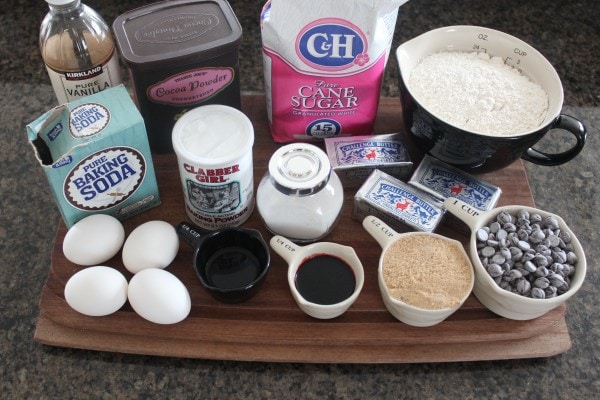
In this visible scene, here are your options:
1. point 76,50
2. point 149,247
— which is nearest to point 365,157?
point 149,247

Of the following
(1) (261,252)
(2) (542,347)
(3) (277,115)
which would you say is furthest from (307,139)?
(2) (542,347)

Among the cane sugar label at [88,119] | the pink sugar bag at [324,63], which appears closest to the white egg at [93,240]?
the cane sugar label at [88,119]

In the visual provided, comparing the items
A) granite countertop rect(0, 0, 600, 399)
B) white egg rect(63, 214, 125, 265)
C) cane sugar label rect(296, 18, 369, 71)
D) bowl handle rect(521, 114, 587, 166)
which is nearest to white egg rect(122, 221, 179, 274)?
white egg rect(63, 214, 125, 265)

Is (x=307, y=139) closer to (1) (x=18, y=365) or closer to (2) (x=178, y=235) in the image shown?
(2) (x=178, y=235)

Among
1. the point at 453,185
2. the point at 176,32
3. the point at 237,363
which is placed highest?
the point at 176,32

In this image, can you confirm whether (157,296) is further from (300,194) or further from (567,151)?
(567,151)

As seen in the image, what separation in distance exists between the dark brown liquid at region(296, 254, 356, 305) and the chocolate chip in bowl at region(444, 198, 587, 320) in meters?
0.19

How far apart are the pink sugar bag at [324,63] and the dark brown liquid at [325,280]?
0.88ft

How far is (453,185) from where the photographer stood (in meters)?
1.03

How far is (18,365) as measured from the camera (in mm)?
902

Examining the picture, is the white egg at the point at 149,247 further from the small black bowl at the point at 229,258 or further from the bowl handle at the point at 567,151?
the bowl handle at the point at 567,151

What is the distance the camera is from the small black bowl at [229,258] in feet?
2.97

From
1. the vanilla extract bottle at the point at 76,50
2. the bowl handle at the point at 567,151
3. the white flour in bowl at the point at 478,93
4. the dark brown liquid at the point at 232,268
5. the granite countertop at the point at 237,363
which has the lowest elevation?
the granite countertop at the point at 237,363

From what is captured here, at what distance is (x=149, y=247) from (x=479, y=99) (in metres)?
0.56
